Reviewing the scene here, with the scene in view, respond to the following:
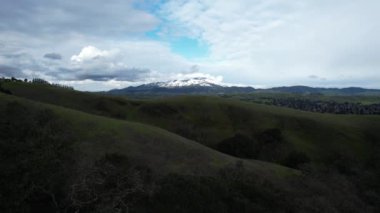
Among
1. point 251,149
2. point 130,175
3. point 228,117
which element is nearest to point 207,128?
point 228,117

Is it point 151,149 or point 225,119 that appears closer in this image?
point 151,149

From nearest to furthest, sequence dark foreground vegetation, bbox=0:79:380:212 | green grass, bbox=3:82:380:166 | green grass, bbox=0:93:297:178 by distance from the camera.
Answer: dark foreground vegetation, bbox=0:79:380:212
green grass, bbox=0:93:297:178
green grass, bbox=3:82:380:166

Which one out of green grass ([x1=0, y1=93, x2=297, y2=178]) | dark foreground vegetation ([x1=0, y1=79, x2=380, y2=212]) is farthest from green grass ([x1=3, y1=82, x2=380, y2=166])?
green grass ([x1=0, y1=93, x2=297, y2=178])

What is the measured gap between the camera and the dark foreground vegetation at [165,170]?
20812mm

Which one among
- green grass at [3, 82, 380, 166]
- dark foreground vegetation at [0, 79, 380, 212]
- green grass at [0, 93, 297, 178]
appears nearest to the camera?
dark foreground vegetation at [0, 79, 380, 212]

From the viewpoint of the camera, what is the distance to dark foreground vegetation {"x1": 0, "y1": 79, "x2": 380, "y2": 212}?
68.3ft

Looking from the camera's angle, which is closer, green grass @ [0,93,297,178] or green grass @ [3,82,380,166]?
green grass @ [0,93,297,178]

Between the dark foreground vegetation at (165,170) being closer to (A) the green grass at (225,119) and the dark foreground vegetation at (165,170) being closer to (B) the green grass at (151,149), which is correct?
(B) the green grass at (151,149)

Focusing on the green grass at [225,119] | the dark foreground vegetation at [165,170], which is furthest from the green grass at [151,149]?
the green grass at [225,119]

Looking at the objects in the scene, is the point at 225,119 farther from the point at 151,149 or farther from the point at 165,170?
the point at 165,170

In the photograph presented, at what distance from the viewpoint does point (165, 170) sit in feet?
123

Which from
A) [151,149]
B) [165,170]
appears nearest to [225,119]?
[151,149]

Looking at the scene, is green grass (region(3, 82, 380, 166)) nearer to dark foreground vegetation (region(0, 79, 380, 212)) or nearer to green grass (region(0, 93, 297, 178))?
dark foreground vegetation (region(0, 79, 380, 212))

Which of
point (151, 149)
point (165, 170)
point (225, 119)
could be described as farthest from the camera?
point (225, 119)
